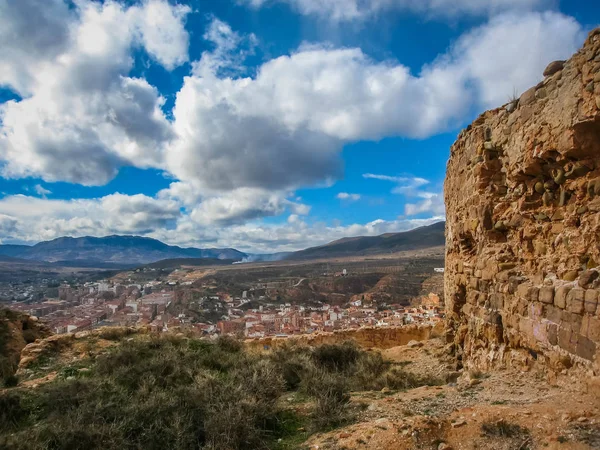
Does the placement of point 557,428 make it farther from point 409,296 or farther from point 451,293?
point 409,296

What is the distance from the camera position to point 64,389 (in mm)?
4621

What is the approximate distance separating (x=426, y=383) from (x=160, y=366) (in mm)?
4533

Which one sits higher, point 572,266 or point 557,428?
point 572,266

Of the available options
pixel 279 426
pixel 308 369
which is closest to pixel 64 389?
pixel 279 426

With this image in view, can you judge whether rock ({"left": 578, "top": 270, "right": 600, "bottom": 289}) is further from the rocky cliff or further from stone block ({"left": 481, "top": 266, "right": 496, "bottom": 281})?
the rocky cliff

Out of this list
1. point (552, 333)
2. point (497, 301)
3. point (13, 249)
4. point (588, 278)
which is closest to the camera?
point (588, 278)

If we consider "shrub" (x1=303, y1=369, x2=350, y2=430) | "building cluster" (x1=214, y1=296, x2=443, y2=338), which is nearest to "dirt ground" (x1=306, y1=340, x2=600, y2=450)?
"shrub" (x1=303, y1=369, x2=350, y2=430)

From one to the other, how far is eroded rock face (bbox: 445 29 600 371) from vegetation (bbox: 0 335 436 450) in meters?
1.83

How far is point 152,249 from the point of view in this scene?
173 metres

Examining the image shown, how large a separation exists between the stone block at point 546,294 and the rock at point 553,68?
2.72 metres

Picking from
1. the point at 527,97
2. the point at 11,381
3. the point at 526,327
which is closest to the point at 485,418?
the point at 526,327

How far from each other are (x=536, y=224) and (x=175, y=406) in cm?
517

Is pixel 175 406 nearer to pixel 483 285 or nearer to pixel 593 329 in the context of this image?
pixel 593 329

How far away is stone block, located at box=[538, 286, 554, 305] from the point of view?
402 cm
